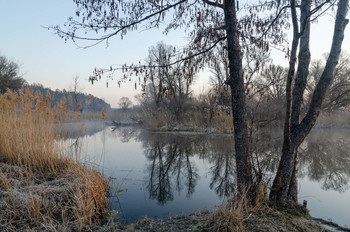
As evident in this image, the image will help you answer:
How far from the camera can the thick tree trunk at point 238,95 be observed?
257 cm

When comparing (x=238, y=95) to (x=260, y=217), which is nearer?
(x=260, y=217)

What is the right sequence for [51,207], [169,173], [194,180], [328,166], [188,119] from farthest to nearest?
[188,119], [328,166], [169,173], [194,180], [51,207]

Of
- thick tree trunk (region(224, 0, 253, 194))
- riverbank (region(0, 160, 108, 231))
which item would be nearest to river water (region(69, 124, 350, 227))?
thick tree trunk (region(224, 0, 253, 194))

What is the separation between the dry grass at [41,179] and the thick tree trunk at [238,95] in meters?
1.90

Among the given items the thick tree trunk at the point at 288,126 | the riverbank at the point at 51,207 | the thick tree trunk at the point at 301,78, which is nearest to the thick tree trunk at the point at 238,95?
the thick tree trunk at the point at 288,126

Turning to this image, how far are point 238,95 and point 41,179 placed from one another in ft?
10.7

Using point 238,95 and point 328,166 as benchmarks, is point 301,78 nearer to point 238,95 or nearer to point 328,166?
point 238,95

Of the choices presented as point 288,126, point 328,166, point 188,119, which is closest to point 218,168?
point 328,166

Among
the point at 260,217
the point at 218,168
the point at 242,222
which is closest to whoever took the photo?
the point at 242,222

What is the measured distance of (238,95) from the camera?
258cm

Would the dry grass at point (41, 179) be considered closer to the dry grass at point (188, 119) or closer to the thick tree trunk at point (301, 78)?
the thick tree trunk at point (301, 78)

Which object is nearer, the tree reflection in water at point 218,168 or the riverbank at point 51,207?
the riverbank at point 51,207

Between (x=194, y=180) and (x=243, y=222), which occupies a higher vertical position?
(x=243, y=222)

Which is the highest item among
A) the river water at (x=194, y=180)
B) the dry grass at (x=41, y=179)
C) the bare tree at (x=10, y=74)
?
the bare tree at (x=10, y=74)
